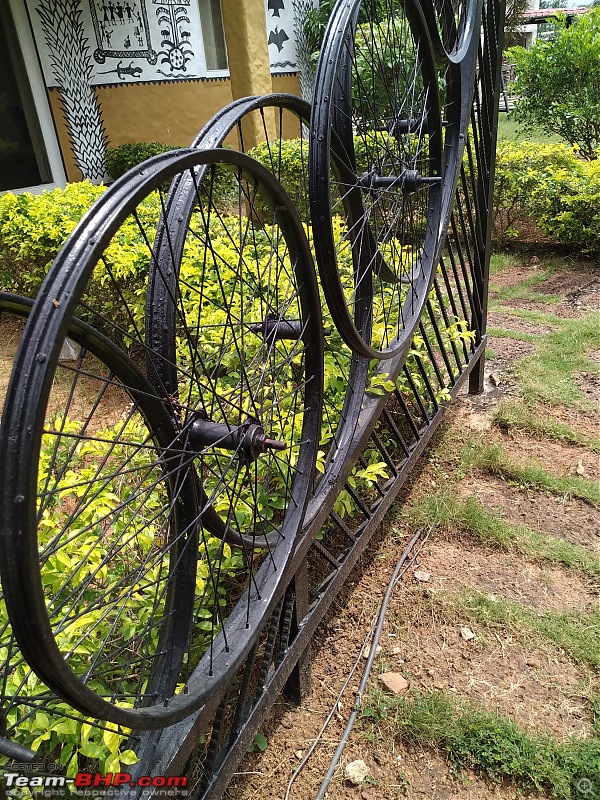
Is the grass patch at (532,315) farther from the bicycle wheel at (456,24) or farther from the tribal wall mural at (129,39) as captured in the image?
the tribal wall mural at (129,39)

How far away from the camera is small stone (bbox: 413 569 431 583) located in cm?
247

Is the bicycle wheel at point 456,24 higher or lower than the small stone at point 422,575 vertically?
higher

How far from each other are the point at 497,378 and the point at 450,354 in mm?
428

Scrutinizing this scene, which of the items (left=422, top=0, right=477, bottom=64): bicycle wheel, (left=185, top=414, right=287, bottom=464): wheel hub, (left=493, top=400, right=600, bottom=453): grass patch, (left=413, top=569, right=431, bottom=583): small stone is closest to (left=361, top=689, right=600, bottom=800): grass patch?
(left=413, top=569, right=431, bottom=583): small stone

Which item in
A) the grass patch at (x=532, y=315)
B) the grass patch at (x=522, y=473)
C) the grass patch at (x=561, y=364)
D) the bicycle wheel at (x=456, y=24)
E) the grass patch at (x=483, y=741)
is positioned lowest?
the grass patch at (x=483, y=741)

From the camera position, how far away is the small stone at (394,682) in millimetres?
2023

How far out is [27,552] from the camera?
763mm

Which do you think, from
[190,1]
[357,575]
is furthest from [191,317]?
[190,1]

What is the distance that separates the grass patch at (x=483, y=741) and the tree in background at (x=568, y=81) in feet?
22.6

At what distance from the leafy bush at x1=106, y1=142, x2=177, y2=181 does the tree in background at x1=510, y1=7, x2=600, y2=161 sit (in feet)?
15.6

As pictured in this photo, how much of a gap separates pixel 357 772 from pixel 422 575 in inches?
33.7

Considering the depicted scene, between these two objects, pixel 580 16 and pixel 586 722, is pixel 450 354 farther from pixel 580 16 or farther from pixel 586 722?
pixel 580 16

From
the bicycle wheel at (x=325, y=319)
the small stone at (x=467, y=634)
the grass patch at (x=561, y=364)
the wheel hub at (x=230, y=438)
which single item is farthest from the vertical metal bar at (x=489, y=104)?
the wheel hub at (x=230, y=438)


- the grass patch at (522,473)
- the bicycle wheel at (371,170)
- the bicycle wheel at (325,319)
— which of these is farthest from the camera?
the grass patch at (522,473)
